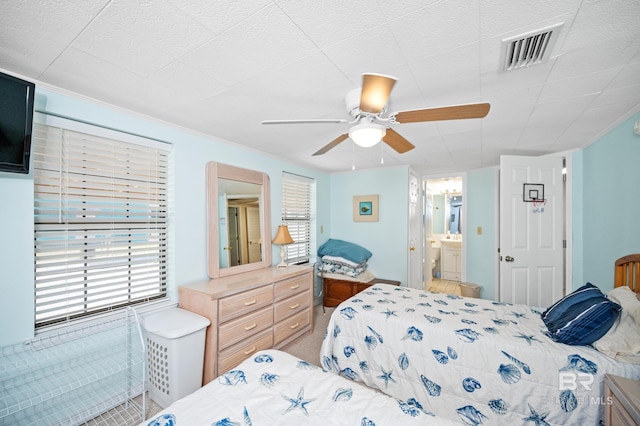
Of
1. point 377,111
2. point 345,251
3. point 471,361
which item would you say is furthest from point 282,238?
point 471,361

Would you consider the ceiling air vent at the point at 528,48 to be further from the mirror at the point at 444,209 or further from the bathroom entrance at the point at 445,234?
the mirror at the point at 444,209

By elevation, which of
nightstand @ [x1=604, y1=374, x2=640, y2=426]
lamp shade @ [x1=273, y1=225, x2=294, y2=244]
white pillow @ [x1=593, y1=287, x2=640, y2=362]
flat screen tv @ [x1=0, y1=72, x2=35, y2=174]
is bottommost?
nightstand @ [x1=604, y1=374, x2=640, y2=426]

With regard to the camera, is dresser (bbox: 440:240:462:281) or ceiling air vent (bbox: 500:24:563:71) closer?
ceiling air vent (bbox: 500:24:563:71)

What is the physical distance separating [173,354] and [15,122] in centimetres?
174

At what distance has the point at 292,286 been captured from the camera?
2.97 m

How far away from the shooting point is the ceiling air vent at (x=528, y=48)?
119 centimetres

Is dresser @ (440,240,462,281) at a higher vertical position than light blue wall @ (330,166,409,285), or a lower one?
lower

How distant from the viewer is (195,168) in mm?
2594

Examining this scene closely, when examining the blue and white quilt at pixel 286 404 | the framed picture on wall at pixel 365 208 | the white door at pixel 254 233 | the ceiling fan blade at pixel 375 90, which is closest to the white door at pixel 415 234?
the framed picture on wall at pixel 365 208

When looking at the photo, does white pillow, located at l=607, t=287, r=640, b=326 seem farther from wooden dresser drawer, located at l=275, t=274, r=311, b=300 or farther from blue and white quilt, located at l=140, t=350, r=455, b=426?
wooden dresser drawer, located at l=275, t=274, r=311, b=300

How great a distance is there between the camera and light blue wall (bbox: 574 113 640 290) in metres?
2.05

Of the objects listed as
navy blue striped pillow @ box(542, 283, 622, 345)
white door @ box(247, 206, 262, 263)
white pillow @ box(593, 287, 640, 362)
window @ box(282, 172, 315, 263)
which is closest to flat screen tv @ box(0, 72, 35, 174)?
white door @ box(247, 206, 262, 263)

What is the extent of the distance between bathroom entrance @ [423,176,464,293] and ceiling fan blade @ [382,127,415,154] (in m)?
3.52

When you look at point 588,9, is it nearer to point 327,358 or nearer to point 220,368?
point 327,358
